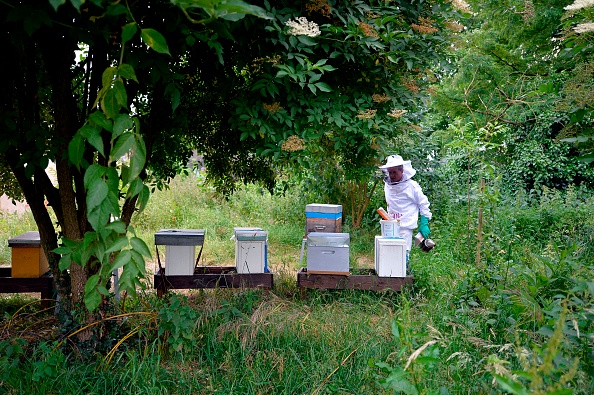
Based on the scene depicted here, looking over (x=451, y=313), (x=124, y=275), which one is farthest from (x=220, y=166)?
(x=124, y=275)

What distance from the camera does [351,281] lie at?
509 cm

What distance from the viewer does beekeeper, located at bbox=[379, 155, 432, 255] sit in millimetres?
6281

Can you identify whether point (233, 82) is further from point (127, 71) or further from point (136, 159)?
point (136, 159)

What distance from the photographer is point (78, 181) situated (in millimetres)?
3633

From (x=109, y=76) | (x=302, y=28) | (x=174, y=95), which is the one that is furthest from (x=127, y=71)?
(x=302, y=28)

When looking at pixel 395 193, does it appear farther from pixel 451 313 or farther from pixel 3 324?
pixel 3 324

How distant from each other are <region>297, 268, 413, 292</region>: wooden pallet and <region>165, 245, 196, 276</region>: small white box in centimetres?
101

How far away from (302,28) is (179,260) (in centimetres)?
261

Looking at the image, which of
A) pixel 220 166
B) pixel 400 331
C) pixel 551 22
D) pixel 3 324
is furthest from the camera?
pixel 551 22

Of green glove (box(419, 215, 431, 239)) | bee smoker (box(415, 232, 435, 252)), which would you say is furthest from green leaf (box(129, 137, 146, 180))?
green glove (box(419, 215, 431, 239))

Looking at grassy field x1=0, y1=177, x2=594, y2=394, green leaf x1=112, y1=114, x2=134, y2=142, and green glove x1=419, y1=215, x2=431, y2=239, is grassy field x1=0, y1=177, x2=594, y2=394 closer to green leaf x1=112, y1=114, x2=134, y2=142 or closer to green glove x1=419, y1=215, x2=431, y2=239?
green glove x1=419, y1=215, x2=431, y2=239

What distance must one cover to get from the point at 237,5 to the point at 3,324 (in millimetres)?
3421

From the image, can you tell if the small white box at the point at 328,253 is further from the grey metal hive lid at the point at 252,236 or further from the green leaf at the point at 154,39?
the green leaf at the point at 154,39

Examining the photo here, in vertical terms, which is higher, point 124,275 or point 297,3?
point 297,3
